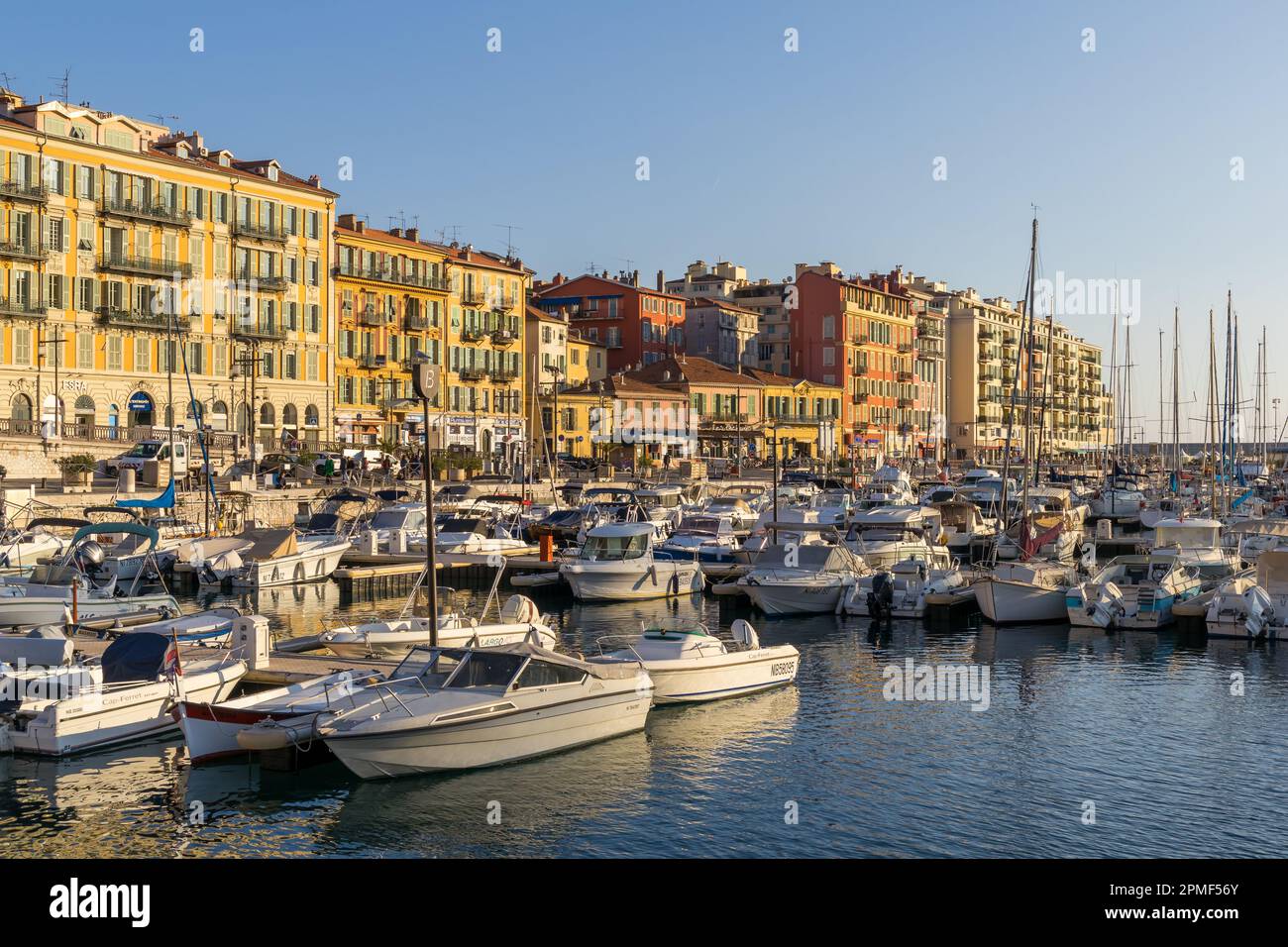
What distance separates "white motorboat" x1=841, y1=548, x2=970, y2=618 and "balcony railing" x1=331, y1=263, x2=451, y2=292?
51.6 metres

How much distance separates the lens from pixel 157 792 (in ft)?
59.7

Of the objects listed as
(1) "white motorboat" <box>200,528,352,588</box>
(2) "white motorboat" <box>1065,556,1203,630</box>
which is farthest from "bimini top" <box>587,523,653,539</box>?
(2) "white motorboat" <box>1065,556,1203,630</box>

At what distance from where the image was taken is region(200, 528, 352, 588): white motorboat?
41.2 metres

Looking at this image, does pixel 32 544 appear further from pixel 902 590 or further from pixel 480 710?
pixel 480 710

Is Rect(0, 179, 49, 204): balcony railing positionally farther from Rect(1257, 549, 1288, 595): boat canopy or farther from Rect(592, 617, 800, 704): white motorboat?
Rect(1257, 549, 1288, 595): boat canopy

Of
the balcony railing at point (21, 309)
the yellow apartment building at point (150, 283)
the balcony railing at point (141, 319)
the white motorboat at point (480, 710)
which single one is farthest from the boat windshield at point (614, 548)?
the balcony railing at point (21, 309)

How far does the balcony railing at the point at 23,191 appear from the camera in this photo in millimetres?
60875

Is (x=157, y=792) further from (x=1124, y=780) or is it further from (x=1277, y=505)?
(x=1277, y=505)

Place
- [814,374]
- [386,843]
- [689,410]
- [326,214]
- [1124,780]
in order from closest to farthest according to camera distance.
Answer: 1. [386,843]
2. [1124,780]
3. [326,214]
4. [689,410]
5. [814,374]
